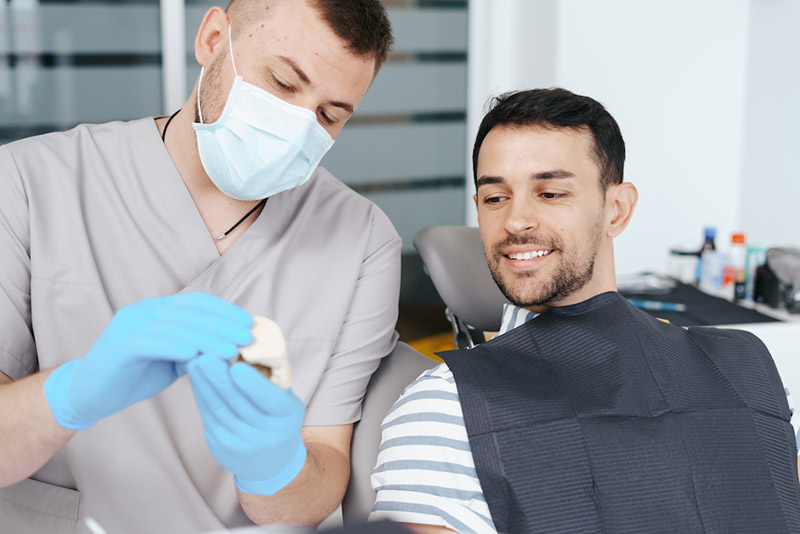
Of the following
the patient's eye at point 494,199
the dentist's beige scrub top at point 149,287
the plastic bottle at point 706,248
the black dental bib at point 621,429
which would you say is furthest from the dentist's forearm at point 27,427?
the plastic bottle at point 706,248

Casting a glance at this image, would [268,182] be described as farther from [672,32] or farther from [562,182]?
[672,32]

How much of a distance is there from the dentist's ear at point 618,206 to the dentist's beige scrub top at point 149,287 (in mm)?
382

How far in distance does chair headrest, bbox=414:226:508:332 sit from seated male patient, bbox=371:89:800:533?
6.8 inches

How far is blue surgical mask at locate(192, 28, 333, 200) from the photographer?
45.5 inches

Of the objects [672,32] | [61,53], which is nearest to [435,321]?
[672,32]

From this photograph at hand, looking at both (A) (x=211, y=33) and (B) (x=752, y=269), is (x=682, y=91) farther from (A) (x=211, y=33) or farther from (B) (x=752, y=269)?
(A) (x=211, y=33)

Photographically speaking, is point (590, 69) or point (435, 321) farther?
point (435, 321)

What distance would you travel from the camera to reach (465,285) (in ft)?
4.72

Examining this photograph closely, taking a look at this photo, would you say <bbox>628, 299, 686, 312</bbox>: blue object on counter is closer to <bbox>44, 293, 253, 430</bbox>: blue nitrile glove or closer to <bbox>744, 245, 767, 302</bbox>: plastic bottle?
<bbox>744, 245, 767, 302</bbox>: plastic bottle

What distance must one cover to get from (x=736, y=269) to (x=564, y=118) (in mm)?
1412

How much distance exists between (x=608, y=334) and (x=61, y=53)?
222 cm

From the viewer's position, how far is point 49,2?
2482 mm

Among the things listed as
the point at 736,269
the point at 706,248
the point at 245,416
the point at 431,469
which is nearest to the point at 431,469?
the point at 431,469

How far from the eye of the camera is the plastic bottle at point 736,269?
7.68ft
